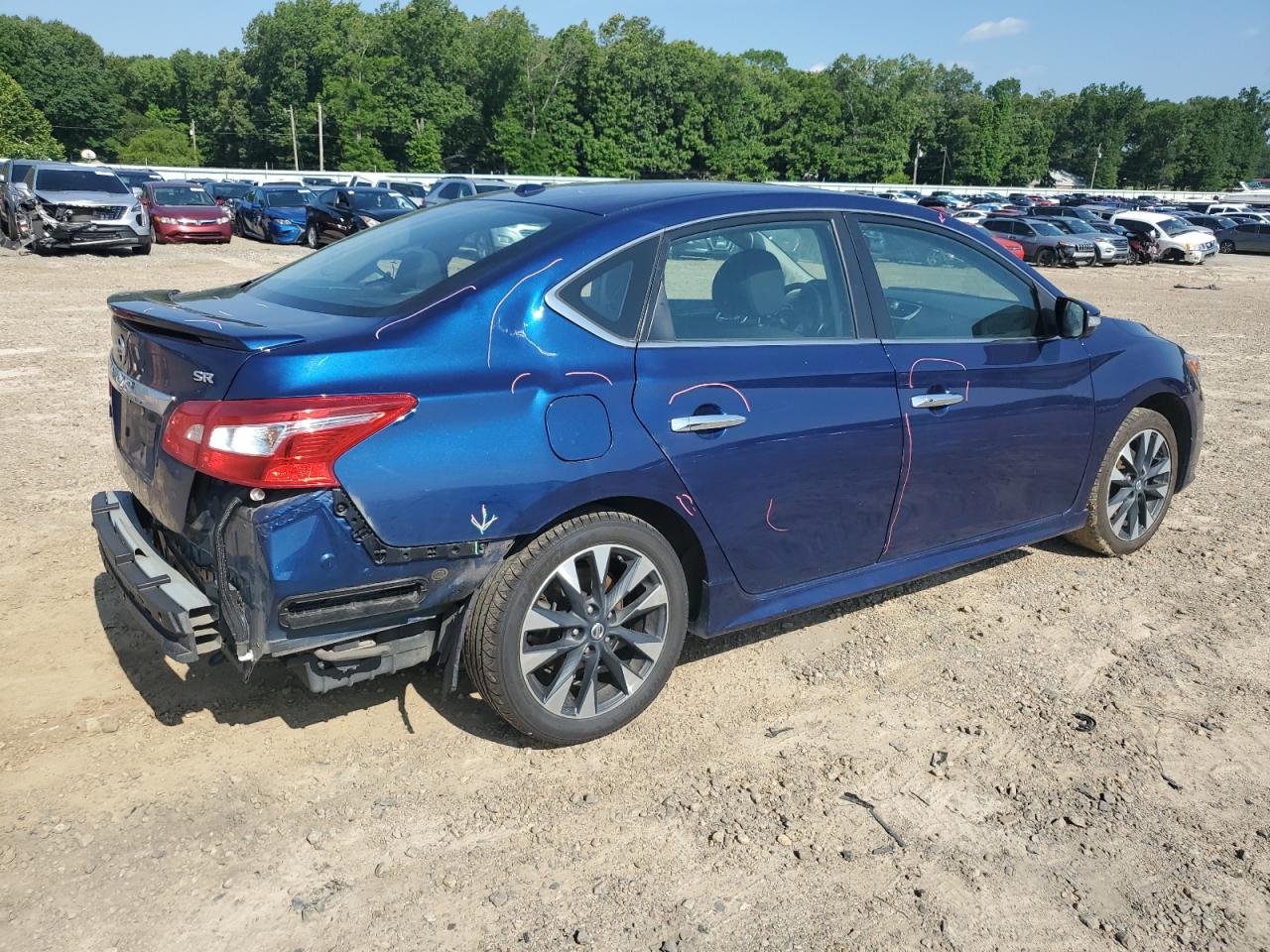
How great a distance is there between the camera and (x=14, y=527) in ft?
17.3

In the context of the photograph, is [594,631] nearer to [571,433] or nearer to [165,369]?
[571,433]

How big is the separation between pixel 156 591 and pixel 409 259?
1401 millimetres

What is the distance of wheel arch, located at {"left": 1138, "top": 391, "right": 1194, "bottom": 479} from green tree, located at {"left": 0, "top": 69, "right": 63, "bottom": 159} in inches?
3716

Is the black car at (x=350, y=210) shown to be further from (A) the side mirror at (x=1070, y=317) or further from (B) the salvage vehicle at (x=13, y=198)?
(A) the side mirror at (x=1070, y=317)

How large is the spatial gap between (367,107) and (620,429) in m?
99.4

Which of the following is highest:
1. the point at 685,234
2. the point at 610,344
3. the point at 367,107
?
the point at 367,107

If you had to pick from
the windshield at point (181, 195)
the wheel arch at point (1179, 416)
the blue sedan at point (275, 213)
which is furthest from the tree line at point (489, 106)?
the wheel arch at point (1179, 416)

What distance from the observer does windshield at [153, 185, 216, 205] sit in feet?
85.3

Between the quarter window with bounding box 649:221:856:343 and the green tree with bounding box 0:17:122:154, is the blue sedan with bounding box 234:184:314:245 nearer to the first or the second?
the quarter window with bounding box 649:221:856:343

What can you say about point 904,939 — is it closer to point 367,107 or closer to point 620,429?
point 620,429

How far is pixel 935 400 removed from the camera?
4.06 metres

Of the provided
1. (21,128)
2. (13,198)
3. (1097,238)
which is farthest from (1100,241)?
(21,128)

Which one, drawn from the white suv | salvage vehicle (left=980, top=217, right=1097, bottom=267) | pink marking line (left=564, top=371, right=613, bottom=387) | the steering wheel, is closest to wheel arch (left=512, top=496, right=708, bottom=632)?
pink marking line (left=564, top=371, right=613, bottom=387)

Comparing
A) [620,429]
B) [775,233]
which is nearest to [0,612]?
[620,429]
